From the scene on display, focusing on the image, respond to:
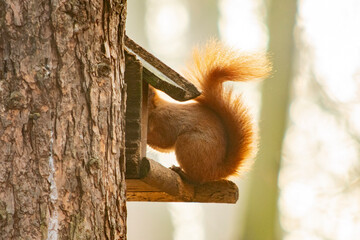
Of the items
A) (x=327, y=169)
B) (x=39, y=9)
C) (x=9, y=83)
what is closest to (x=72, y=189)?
(x=9, y=83)

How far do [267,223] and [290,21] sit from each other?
2088mm

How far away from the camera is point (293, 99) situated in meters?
7.56

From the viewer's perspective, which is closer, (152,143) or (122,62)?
(122,62)

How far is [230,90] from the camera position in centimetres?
358

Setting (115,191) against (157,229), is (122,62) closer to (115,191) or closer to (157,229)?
(115,191)

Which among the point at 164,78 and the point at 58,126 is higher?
the point at 164,78

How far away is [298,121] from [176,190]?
5.03 m

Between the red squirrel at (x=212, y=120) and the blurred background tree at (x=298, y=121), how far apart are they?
9.60 feet

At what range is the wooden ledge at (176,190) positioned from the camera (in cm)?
294

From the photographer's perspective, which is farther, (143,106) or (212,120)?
(212,120)

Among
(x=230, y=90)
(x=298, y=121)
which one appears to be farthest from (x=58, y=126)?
(x=298, y=121)

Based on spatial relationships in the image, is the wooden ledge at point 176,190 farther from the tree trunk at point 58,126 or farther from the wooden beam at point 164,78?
the tree trunk at point 58,126

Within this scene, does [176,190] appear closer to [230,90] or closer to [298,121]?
[230,90]

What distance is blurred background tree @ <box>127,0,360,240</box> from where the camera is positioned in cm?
686
